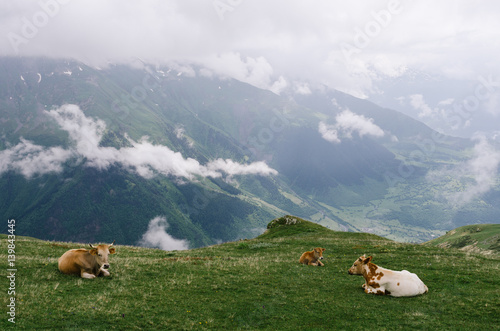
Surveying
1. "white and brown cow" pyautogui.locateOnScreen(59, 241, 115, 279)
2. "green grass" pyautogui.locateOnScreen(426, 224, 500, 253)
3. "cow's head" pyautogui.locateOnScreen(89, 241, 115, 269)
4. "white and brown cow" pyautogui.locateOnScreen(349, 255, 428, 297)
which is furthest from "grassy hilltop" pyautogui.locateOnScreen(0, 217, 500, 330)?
"green grass" pyautogui.locateOnScreen(426, 224, 500, 253)

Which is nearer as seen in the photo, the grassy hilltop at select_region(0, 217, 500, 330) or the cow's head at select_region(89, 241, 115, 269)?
the grassy hilltop at select_region(0, 217, 500, 330)

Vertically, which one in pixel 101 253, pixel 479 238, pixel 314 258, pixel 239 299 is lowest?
pixel 239 299

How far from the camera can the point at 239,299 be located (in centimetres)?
1612

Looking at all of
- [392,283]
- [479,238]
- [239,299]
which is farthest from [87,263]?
[479,238]

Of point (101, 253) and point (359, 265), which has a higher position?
point (359, 265)

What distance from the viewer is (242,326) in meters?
12.8

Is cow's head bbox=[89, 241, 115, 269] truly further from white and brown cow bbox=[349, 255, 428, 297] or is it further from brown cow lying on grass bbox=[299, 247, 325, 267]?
white and brown cow bbox=[349, 255, 428, 297]

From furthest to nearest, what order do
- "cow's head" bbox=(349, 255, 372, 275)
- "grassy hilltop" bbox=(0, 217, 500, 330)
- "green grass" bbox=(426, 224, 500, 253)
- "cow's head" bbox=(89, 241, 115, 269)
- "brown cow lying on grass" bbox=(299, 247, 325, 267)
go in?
"green grass" bbox=(426, 224, 500, 253), "brown cow lying on grass" bbox=(299, 247, 325, 267), "cow's head" bbox=(349, 255, 372, 275), "cow's head" bbox=(89, 241, 115, 269), "grassy hilltop" bbox=(0, 217, 500, 330)

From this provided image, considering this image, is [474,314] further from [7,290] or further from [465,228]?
[465,228]

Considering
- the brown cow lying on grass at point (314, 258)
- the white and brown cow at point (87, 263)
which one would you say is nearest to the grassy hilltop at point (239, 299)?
the white and brown cow at point (87, 263)

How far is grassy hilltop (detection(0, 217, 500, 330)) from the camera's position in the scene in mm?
12805

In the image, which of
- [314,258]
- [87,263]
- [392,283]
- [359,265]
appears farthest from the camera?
[314,258]

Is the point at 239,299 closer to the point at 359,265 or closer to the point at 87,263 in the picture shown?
the point at 359,265

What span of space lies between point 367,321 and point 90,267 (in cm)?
1731
